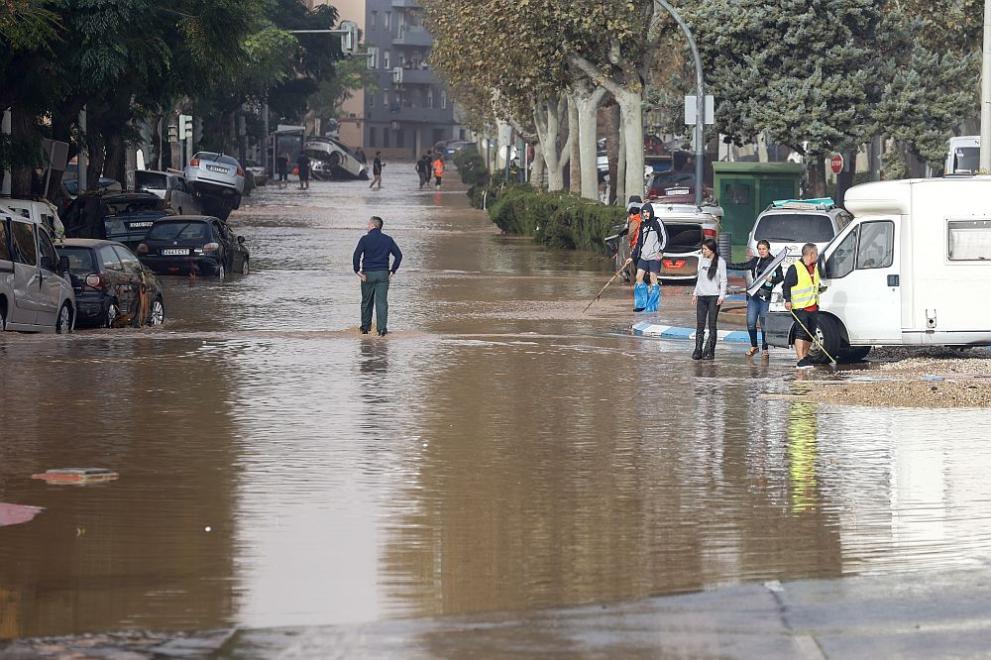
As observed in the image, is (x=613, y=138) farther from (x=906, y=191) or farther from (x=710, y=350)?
(x=906, y=191)

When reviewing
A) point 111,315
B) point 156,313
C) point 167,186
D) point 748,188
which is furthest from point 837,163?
point 111,315

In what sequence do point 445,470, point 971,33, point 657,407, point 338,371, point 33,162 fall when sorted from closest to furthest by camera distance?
point 445,470 < point 657,407 < point 338,371 < point 33,162 < point 971,33

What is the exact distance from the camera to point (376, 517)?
11.0 meters

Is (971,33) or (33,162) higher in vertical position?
(971,33)

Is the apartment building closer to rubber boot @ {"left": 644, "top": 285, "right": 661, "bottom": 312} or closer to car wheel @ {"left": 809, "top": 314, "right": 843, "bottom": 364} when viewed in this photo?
rubber boot @ {"left": 644, "top": 285, "right": 661, "bottom": 312}

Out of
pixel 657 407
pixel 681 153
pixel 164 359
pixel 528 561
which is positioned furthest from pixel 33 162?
pixel 681 153

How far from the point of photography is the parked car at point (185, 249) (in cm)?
3650

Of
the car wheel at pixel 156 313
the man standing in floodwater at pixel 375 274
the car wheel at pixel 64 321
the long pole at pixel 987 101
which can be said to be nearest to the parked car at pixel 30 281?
the car wheel at pixel 64 321

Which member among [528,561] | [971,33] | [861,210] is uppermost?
[971,33]

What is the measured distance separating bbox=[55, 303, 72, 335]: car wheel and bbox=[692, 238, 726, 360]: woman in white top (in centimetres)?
811

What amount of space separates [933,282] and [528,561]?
38.8 ft

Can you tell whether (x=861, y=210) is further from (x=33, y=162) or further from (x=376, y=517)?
(x=33, y=162)

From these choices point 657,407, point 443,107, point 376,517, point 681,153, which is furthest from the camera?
point 443,107

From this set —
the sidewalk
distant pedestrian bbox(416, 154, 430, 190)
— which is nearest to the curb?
the sidewalk
